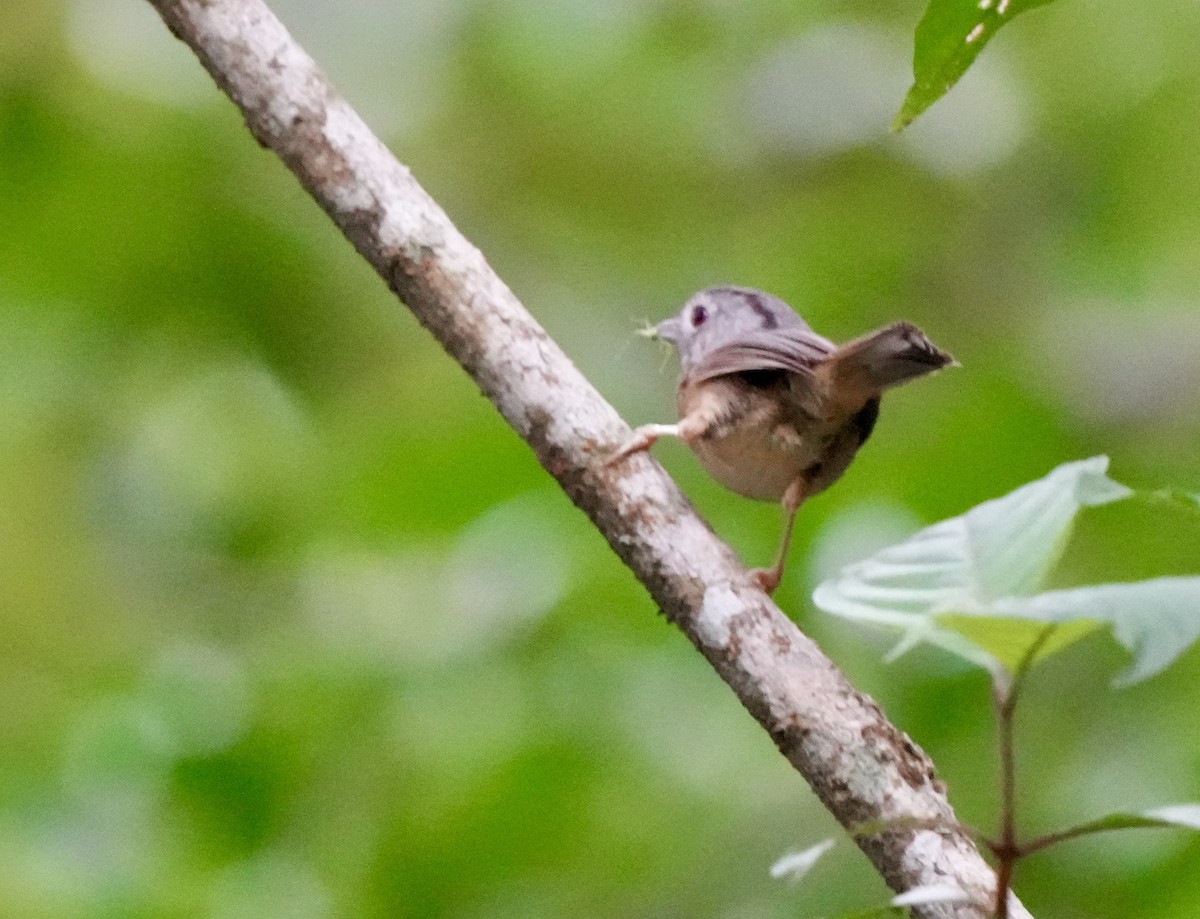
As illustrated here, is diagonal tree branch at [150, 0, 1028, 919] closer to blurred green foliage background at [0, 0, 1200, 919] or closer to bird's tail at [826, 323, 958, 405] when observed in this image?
bird's tail at [826, 323, 958, 405]

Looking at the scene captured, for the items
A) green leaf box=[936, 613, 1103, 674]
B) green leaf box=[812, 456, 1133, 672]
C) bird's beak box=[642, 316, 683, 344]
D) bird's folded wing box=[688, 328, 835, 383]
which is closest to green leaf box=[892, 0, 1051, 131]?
green leaf box=[812, 456, 1133, 672]

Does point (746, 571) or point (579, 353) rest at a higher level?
point (579, 353)

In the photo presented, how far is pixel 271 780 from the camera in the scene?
3.34m

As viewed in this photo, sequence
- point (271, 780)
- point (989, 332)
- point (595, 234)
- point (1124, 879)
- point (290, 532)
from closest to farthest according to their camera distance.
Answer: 1. point (1124, 879)
2. point (271, 780)
3. point (290, 532)
4. point (989, 332)
5. point (595, 234)

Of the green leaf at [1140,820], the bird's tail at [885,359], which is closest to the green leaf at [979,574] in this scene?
the green leaf at [1140,820]

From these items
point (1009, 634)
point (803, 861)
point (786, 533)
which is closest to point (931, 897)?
point (803, 861)

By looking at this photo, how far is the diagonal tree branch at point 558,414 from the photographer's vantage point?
83.4 inches

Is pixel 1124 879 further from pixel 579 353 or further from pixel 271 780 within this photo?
pixel 579 353

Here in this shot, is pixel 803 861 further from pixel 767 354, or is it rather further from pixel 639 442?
pixel 767 354

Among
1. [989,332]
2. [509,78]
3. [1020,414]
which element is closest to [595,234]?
[509,78]

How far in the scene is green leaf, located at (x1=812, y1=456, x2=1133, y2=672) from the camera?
1341mm

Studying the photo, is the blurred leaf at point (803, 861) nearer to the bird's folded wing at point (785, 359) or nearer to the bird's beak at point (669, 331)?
the bird's folded wing at point (785, 359)

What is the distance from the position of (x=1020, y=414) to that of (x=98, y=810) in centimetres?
223

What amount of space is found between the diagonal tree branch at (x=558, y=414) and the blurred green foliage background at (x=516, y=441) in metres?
0.71
